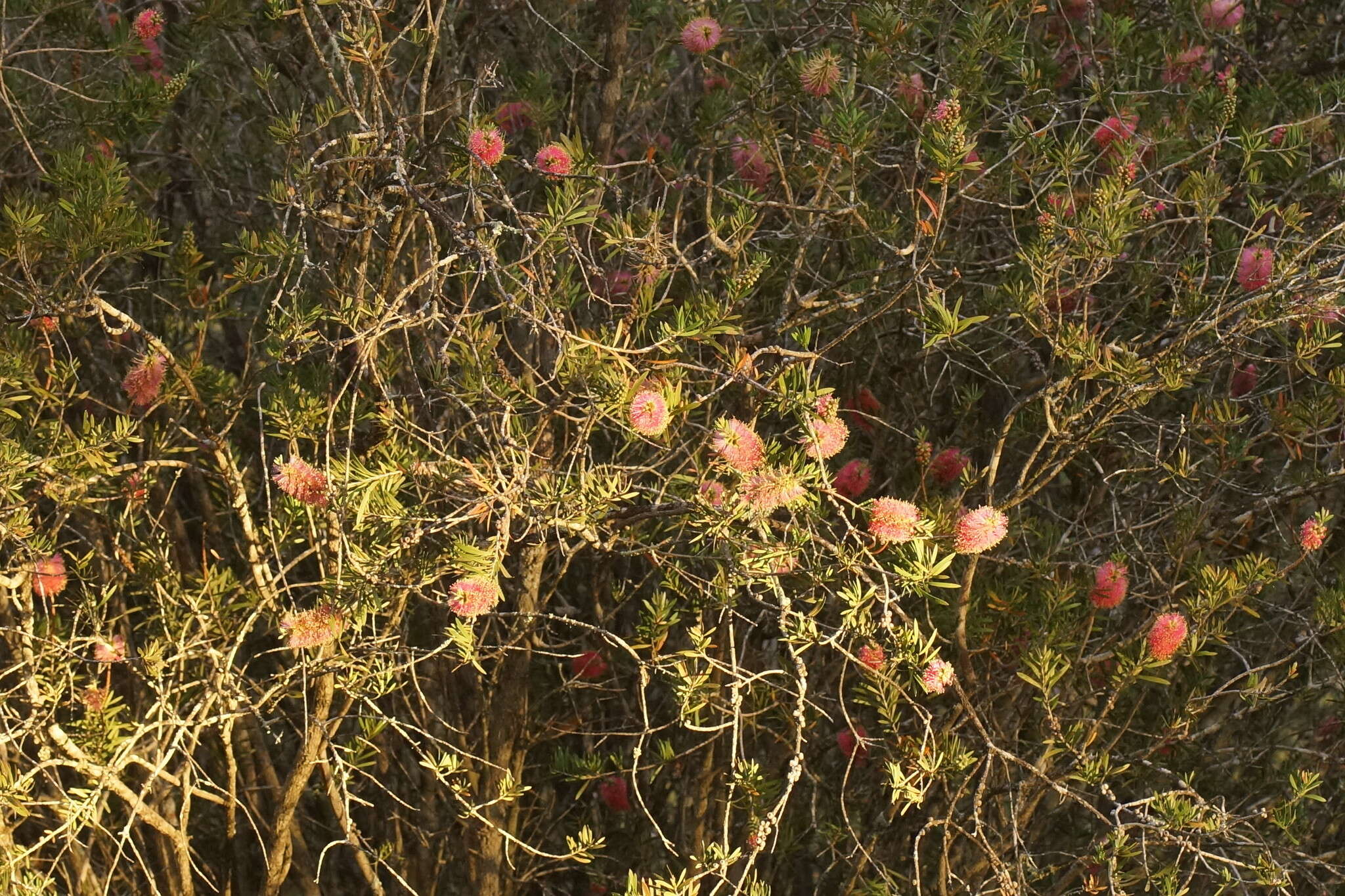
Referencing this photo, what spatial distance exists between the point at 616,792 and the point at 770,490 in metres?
1.00

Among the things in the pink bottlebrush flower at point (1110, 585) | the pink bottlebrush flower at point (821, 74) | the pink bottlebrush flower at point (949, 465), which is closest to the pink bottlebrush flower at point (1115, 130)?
the pink bottlebrush flower at point (821, 74)

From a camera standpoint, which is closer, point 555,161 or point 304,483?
point 304,483

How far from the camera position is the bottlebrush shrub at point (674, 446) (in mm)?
2104

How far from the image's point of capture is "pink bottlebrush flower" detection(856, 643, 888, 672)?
220 cm

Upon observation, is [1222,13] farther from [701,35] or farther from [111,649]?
[111,649]

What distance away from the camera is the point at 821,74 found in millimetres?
2311

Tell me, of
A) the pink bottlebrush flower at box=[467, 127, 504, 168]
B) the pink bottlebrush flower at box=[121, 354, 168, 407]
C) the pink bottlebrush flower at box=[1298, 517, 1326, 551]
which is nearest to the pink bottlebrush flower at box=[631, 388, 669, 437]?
the pink bottlebrush flower at box=[467, 127, 504, 168]

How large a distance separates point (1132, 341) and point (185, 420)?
167 centimetres

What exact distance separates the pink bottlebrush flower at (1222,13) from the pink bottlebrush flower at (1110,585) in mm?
1080

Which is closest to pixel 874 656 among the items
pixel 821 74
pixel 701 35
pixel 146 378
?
pixel 821 74

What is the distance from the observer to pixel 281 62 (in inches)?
106

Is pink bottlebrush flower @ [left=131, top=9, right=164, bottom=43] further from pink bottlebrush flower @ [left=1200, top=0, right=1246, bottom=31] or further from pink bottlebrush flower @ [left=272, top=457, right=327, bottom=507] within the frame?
pink bottlebrush flower @ [left=1200, top=0, right=1246, bottom=31]

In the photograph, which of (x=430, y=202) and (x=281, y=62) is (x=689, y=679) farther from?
(x=281, y=62)

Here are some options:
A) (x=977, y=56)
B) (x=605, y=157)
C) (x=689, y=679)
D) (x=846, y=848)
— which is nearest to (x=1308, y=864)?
(x=846, y=848)
